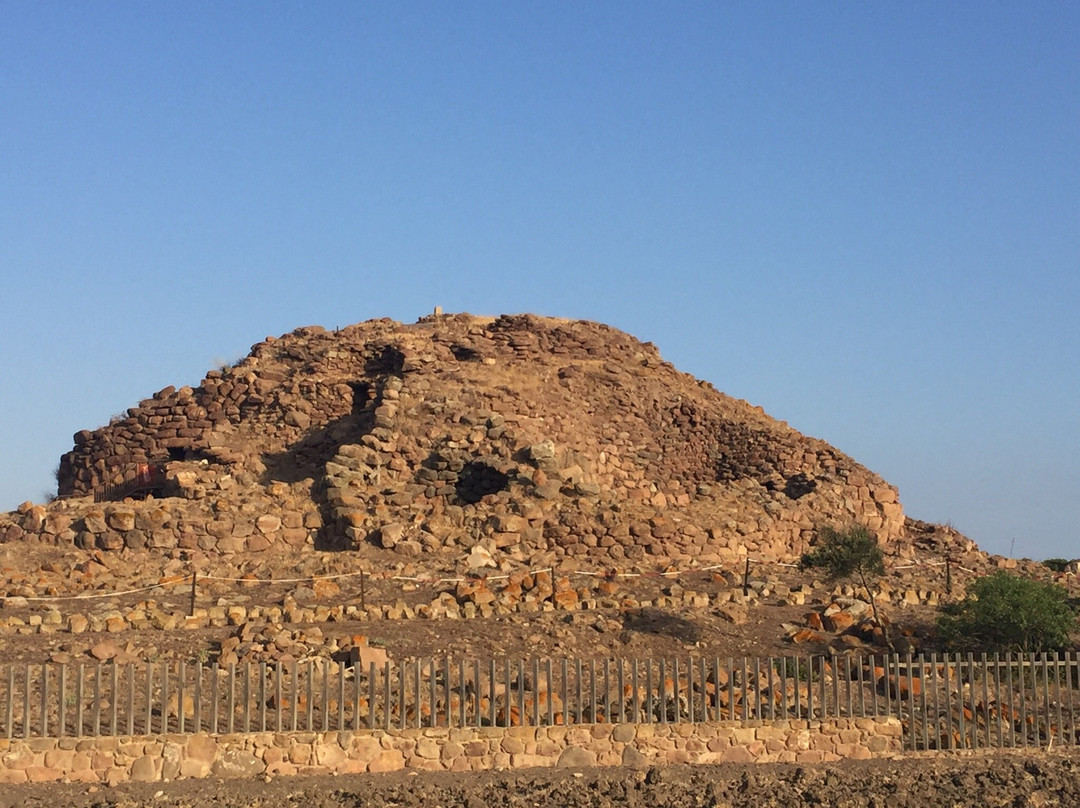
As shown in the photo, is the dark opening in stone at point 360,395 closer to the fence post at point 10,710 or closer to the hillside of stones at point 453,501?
the hillside of stones at point 453,501

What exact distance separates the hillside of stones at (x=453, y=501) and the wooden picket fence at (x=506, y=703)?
2845 mm

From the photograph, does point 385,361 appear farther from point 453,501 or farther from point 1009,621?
point 1009,621

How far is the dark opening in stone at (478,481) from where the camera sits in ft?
71.8

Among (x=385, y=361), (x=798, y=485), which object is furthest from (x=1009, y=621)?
(x=385, y=361)

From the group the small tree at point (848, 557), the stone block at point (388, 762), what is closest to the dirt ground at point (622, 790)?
the stone block at point (388, 762)

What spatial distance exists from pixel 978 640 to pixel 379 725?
28.4 feet

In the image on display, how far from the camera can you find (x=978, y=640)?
50.8ft

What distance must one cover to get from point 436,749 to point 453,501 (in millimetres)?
11550

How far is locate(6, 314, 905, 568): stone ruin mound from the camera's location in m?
20.6

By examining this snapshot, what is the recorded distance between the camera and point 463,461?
74.2 feet

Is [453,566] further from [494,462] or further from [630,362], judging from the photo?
[630,362]

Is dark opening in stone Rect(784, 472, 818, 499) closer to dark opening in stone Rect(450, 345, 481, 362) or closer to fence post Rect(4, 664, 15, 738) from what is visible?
dark opening in stone Rect(450, 345, 481, 362)

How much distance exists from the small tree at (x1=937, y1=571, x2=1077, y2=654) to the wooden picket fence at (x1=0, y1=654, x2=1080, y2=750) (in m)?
2.21

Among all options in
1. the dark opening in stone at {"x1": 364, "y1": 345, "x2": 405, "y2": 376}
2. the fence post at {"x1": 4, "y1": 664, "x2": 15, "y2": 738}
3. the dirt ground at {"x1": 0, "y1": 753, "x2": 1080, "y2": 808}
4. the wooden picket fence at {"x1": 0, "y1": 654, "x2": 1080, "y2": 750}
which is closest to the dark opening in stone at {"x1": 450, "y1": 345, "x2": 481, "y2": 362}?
the dark opening in stone at {"x1": 364, "y1": 345, "x2": 405, "y2": 376}
